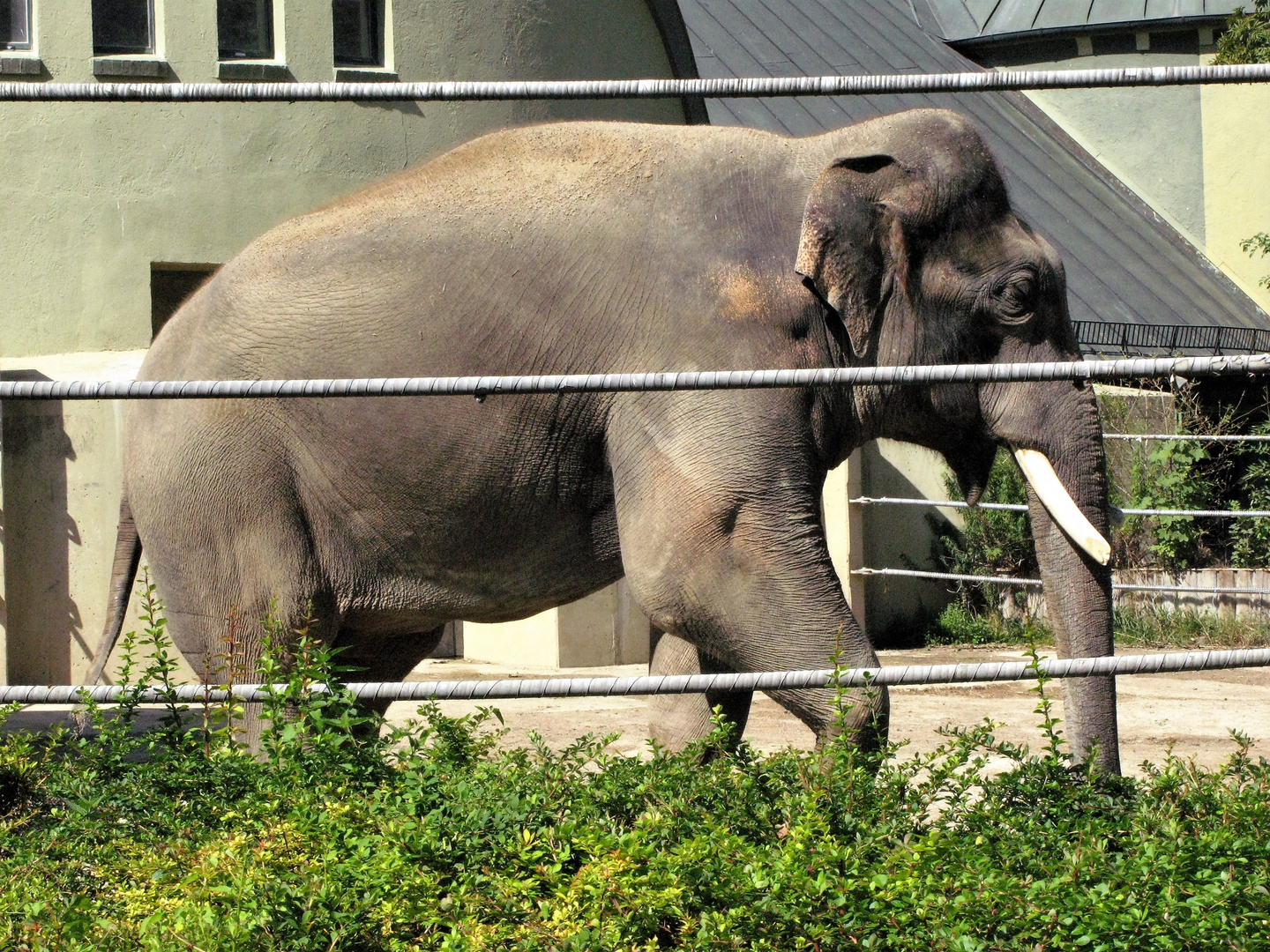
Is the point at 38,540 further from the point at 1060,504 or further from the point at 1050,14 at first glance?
the point at 1050,14

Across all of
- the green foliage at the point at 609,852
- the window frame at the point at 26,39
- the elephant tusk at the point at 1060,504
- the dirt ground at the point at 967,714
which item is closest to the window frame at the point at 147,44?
the window frame at the point at 26,39

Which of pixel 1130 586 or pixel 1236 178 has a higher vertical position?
pixel 1236 178

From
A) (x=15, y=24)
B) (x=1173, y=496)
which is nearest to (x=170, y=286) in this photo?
(x=15, y=24)

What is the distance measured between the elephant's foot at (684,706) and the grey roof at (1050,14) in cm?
1711

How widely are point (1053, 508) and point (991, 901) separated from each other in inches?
79.1

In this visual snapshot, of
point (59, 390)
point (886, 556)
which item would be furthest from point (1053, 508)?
point (886, 556)

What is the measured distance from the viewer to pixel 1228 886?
2.64 meters

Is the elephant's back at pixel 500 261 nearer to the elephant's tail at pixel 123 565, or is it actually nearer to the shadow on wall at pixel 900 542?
the elephant's tail at pixel 123 565

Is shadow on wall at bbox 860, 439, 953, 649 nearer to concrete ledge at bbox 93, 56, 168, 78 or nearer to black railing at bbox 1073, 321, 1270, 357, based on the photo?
black railing at bbox 1073, 321, 1270, 357

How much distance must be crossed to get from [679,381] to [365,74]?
971cm

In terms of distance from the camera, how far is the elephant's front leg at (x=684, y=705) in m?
4.93

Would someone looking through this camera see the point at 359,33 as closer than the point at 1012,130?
Yes

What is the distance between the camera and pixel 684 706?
505 cm

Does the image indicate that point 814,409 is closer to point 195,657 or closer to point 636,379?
point 636,379
